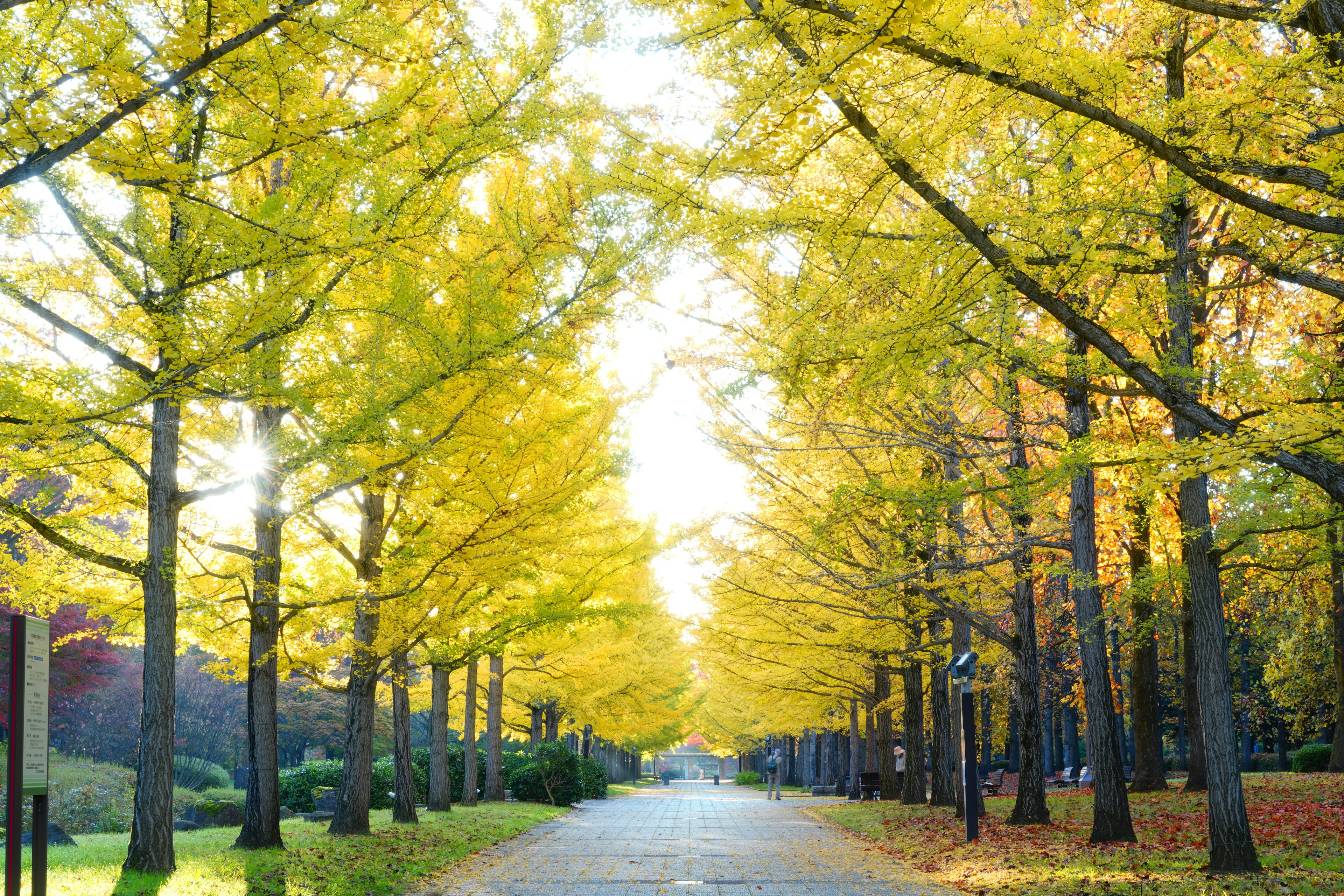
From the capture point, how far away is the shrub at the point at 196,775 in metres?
26.8

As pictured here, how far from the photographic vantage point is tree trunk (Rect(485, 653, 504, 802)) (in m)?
21.8

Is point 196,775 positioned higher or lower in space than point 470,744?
lower

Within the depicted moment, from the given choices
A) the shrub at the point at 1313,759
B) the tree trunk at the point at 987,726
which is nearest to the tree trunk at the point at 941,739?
the tree trunk at the point at 987,726

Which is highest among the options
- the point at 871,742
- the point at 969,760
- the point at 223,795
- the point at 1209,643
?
the point at 1209,643

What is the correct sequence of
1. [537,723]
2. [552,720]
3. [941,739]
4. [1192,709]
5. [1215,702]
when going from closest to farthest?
[1215,702]
[941,739]
[1192,709]
[537,723]
[552,720]

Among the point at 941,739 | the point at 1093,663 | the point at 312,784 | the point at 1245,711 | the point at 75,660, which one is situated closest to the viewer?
the point at 1093,663

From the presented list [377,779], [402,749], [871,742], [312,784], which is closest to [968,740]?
[402,749]

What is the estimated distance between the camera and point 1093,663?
1258 centimetres

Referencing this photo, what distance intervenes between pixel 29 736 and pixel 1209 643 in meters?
9.25

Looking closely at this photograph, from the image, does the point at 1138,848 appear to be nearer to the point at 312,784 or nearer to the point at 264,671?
the point at 264,671

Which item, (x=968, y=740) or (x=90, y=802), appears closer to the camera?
(x=968, y=740)

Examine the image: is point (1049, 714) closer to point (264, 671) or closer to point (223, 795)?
point (223, 795)

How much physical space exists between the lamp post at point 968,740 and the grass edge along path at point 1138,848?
1.17 feet

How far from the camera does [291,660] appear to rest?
503 inches
